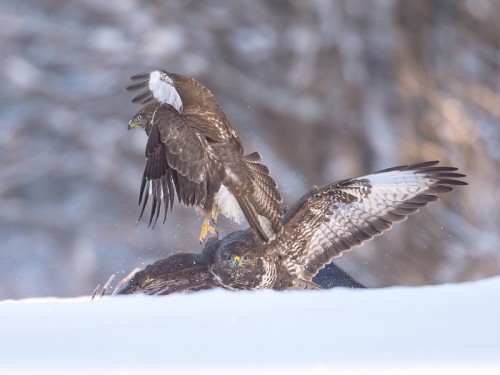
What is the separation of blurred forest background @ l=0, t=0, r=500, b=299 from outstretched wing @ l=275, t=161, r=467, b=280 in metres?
1.21

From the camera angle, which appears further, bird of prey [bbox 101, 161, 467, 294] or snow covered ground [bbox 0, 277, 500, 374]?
bird of prey [bbox 101, 161, 467, 294]

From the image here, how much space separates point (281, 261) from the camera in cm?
136

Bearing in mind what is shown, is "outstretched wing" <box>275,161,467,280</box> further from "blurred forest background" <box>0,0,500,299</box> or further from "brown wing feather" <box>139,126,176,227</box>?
"blurred forest background" <box>0,0,500,299</box>

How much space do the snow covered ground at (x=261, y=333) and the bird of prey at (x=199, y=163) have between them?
0.13 m

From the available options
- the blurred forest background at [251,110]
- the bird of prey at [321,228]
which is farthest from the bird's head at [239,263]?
the blurred forest background at [251,110]

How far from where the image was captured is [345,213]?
53.8 inches

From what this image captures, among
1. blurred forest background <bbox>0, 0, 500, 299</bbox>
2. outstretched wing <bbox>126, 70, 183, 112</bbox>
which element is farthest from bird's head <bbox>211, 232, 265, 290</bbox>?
blurred forest background <bbox>0, 0, 500, 299</bbox>

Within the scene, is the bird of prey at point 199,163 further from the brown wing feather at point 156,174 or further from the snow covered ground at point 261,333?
the snow covered ground at point 261,333

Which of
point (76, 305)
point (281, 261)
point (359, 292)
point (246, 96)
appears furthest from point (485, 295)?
point (246, 96)

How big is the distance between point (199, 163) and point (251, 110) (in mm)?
1397

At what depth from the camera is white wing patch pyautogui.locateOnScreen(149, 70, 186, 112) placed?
4.48 feet

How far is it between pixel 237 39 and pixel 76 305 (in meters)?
1.44

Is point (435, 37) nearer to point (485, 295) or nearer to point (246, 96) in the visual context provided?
point (246, 96)

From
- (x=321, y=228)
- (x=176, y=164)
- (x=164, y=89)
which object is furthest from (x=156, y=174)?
(x=321, y=228)
